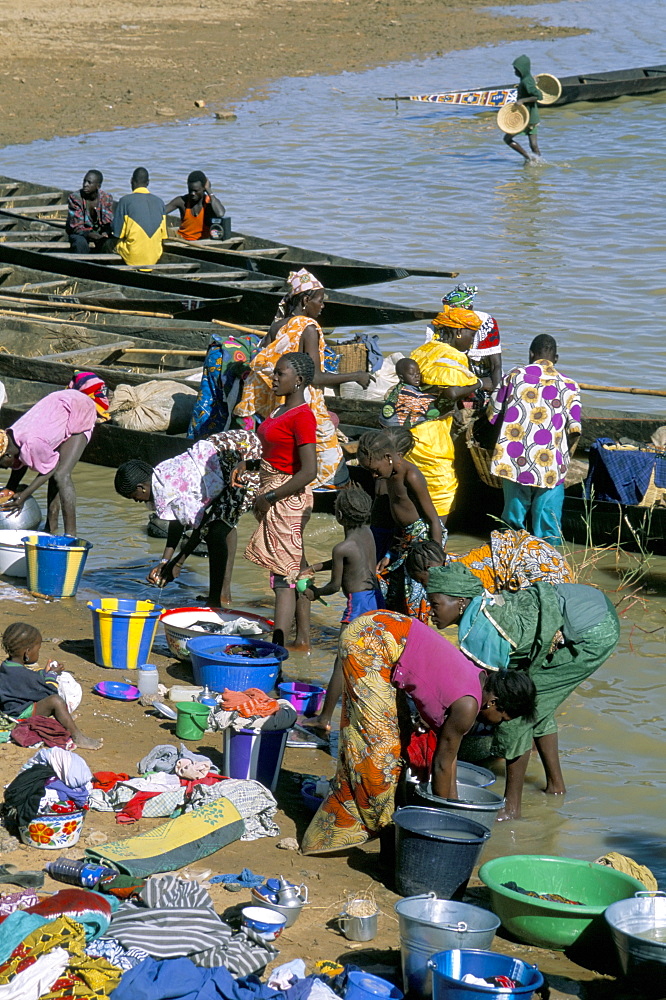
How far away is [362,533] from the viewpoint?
5.77 meters

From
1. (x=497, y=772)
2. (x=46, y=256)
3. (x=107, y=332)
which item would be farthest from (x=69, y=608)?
(x=46, y=256)

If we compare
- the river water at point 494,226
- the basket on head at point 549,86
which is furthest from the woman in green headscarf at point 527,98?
the basket on head at point 549,86

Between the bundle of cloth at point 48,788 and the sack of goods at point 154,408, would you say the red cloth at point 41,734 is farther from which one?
the sack of goods at point 154,408

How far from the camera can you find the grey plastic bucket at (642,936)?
12.5ft

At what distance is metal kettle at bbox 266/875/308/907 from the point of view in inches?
162

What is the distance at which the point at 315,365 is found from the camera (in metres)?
7.16

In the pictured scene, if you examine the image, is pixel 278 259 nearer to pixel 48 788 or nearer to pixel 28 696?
pixel 28 696

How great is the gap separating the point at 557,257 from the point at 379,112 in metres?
10.6

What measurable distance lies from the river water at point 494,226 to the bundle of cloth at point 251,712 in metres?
1.00

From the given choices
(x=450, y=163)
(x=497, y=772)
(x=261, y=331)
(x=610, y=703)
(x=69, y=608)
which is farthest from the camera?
(x=450, y=163)

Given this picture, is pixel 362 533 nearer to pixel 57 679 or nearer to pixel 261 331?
pixel 57 679

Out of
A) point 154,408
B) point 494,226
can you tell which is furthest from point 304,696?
point 494,226

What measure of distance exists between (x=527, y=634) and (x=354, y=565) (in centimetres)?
A: 109

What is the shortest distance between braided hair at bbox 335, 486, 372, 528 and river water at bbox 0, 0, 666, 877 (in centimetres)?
116
